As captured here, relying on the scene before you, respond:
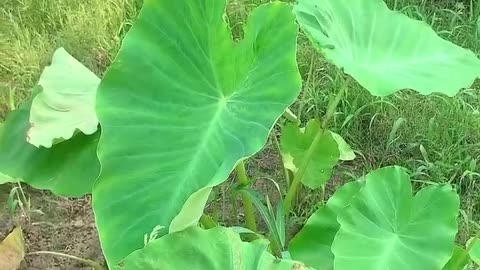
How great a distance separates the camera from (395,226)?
1.62m

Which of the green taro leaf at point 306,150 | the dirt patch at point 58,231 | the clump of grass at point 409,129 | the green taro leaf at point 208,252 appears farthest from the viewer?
the clump of grass at point 409,129

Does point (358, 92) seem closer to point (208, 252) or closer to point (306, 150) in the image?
point (306, 150)

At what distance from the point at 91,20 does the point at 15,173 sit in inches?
44.3

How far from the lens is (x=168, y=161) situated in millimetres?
1572

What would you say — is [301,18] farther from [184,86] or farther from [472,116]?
[472,116]

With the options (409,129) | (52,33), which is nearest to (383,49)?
(409,129)

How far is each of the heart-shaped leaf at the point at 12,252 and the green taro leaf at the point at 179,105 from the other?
0.47 metres

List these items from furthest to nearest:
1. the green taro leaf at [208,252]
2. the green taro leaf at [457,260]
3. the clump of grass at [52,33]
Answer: the clump of grass at [52,33] < the green taro leaf at [457,260] < the green taro leaf at [208,252]

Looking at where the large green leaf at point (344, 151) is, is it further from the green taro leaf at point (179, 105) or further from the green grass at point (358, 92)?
the green taro leaf at point (179, 105)

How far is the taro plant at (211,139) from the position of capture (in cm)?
152

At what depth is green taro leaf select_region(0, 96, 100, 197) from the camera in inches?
72.9

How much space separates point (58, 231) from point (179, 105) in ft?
2.77

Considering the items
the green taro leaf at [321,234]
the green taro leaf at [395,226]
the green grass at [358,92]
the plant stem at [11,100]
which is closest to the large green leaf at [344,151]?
the green grass at [358,92]

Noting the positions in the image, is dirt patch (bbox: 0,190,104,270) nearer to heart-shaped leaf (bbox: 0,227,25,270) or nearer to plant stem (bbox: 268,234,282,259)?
heart-shaped leaf (bbox: 0,227,25,270)
